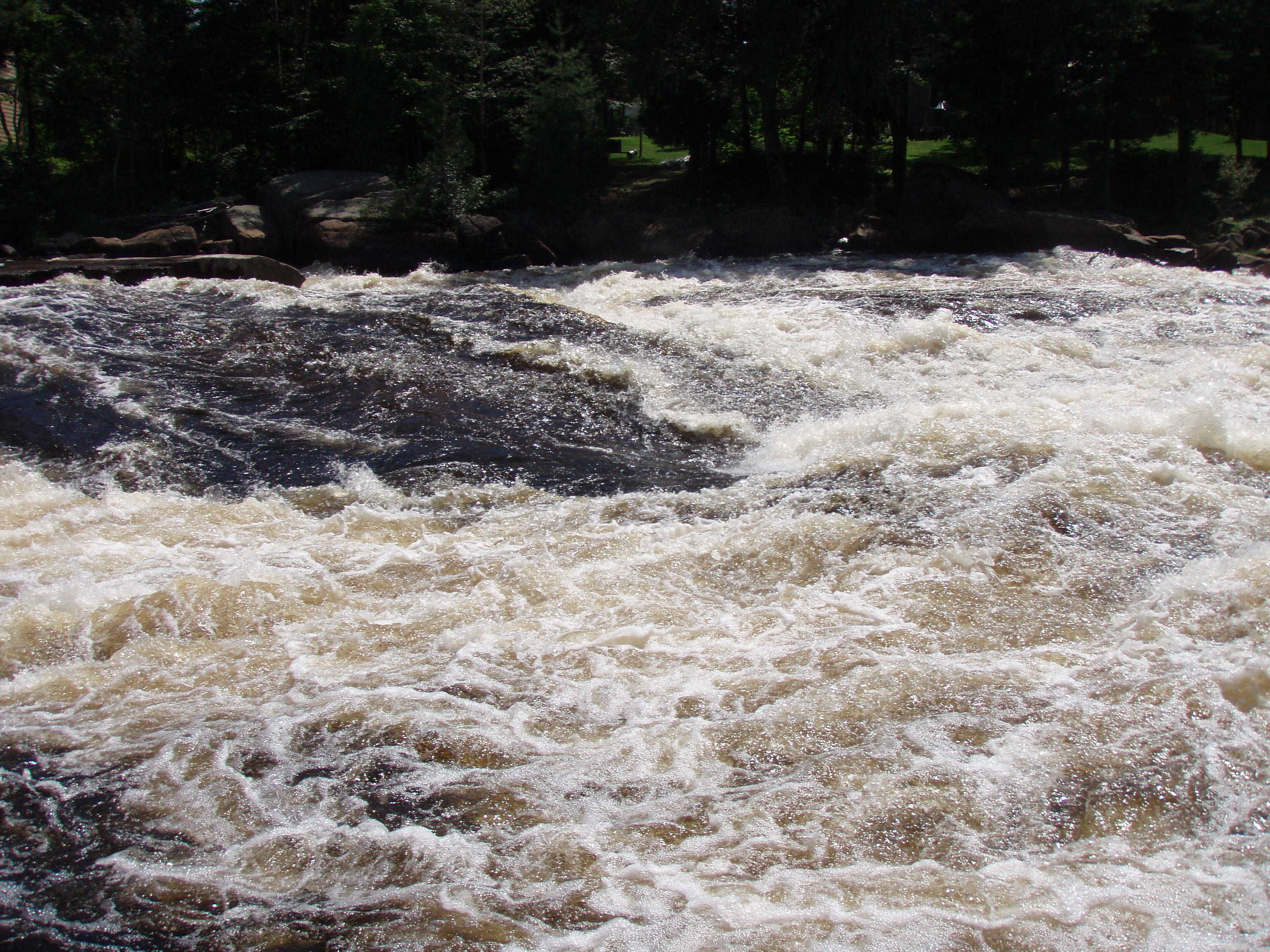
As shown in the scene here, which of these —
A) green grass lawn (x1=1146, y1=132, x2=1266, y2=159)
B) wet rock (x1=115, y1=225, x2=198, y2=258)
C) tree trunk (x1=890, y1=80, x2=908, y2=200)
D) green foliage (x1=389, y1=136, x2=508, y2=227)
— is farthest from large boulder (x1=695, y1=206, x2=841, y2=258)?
green grass lawn (x1=1146, y1=132, x2=1266, y2=159)

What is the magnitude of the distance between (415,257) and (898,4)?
34.3 feet

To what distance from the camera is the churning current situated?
3.17 m

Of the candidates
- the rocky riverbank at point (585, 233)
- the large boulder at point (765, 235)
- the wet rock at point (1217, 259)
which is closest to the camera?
the wet rock at point (1217, 259)

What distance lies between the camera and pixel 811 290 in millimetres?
13852

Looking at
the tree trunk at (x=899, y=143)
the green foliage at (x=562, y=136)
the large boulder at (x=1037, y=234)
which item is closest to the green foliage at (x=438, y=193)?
the green foliage at (x=562, y=136)

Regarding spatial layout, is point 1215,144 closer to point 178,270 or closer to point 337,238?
point 337,238

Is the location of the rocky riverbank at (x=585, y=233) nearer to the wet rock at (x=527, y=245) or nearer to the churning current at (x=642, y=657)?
the wet rock at (x=527, y=245)

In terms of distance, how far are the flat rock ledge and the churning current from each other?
5.05 m

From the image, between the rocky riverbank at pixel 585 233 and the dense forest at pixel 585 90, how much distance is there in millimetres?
944

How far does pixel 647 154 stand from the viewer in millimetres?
30859

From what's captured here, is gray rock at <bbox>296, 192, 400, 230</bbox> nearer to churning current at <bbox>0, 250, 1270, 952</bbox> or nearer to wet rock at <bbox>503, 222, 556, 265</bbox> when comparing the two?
wet rock at <bbox>503, 222, 556, 265</bbox>

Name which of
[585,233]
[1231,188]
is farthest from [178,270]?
[1231,188]

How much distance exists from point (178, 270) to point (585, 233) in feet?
25.5

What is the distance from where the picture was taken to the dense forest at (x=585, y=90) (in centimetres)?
1831
